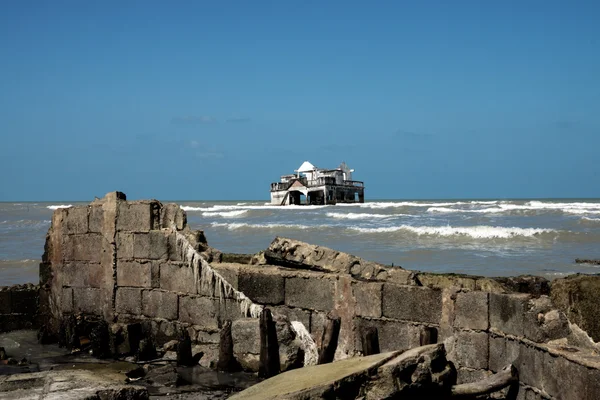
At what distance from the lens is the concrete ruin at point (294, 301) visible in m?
5.92

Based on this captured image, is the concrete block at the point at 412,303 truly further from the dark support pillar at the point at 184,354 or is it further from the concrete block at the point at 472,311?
the dark support pillar at the point at 184,354

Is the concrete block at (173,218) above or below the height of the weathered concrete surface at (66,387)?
above

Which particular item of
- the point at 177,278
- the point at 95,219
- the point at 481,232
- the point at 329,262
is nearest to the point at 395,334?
the point at 329,262

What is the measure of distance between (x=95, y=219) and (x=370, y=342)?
202 inches

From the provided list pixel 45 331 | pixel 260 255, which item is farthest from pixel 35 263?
pixel 260 255

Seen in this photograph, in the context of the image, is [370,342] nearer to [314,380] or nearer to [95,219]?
[314,380]

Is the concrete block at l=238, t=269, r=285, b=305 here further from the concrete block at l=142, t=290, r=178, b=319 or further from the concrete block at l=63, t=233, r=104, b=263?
the concrete block at l=63, t=233, r=104, b=263

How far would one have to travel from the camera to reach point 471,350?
22.3 feet

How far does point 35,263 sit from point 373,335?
15.8 m

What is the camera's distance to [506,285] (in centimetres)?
718

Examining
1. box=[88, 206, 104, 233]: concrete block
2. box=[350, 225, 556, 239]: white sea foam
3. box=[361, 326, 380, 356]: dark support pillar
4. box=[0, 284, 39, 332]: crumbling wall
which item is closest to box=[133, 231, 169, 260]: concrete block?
box=[88, 206, 104, 233]: concrete block

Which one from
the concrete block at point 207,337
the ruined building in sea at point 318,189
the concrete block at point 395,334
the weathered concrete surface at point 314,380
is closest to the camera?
the weathered concrete surface at point 314,380

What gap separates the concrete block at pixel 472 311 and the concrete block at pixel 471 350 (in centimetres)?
9

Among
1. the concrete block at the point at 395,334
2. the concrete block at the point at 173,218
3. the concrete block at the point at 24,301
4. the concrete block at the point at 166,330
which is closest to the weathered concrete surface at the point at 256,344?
the concrete block at the point at 395,334
